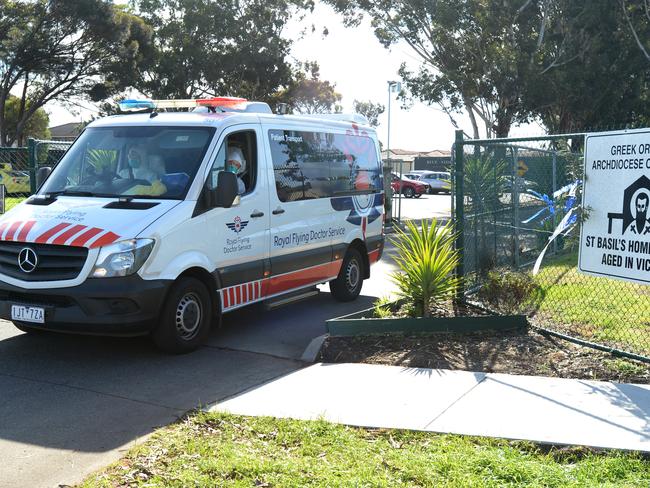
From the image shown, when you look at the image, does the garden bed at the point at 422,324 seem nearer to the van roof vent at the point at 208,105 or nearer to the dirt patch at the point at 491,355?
the dirt patch at the point at 491,355

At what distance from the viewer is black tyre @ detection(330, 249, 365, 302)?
31.0ft

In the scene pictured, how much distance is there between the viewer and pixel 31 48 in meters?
38.8

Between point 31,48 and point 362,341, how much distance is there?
124 feet

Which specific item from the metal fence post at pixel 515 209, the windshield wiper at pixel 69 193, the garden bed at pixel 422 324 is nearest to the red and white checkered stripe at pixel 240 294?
the garden bed at pixel 422 324

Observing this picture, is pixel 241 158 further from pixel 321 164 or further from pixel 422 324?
pixel 422 324

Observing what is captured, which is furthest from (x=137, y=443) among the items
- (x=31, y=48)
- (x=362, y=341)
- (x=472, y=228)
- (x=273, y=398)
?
(x=31, y=48)

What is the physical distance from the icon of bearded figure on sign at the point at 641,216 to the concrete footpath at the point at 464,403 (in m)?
1.25

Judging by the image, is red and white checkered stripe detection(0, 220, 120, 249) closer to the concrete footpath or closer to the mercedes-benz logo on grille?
the mercedes-benz logo on grille

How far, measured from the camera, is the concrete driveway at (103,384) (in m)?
4.42

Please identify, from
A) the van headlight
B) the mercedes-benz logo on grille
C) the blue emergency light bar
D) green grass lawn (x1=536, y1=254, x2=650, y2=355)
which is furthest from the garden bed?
the blue emergency light bar

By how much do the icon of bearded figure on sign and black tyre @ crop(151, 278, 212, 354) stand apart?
12.8ft

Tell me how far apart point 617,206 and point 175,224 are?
12.7 feet

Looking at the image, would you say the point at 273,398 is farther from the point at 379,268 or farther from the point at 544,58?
the point at 544,58

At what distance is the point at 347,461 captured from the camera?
13.8 ft
